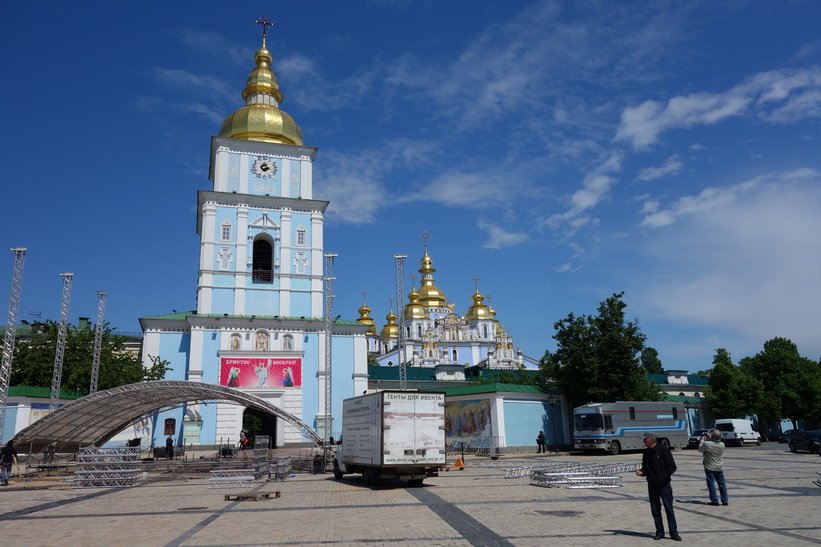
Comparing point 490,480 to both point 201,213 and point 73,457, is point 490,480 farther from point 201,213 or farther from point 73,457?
point 201,213

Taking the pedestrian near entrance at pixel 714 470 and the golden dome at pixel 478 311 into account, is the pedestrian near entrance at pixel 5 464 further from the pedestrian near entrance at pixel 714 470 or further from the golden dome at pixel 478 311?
the golden dome at pixel 478 311

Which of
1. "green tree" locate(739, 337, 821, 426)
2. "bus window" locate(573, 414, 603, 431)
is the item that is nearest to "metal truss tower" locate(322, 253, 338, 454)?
"bus window" locate(573, 414, 603, 431)

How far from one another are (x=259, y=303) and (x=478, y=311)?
2386 inches

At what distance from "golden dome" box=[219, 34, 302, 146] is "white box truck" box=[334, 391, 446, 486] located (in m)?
31.1

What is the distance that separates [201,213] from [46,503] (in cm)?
3052

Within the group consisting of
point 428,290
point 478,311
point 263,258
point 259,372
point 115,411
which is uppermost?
point 428,290

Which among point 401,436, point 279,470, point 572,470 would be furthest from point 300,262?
point 572,470

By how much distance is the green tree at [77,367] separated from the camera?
122ft

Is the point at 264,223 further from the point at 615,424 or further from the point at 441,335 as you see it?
the point at 441,335

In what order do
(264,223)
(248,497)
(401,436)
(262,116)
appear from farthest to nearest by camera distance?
(262,116) → (264,223) → (401,436) → (248,497)

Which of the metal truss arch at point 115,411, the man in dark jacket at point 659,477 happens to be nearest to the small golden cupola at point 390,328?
the metal truss arch at point 115,411

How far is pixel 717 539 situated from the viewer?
9.67 meters

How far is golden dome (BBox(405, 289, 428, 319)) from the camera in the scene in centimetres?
9738

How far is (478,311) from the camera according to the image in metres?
98.7
